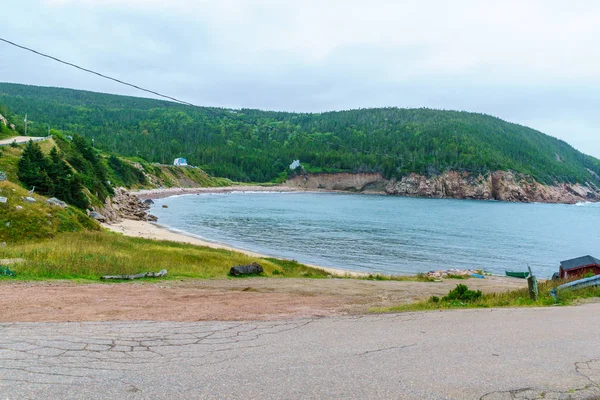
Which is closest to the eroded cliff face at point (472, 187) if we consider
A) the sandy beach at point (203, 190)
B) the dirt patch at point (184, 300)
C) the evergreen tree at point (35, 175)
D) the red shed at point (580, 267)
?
the sandy beach at point (203, 190)

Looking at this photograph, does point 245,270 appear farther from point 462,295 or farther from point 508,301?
point 508,301

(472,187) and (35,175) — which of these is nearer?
(35,175)

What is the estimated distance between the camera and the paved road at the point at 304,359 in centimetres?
557

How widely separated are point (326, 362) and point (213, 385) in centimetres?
188

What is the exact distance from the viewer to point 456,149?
180 metres

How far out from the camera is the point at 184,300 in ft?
43.8

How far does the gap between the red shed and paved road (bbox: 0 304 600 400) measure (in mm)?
17068

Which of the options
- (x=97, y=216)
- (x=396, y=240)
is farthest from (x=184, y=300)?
(x=396, y=240)

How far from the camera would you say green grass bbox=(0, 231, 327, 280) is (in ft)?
52.5

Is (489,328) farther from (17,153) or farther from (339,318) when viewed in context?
(17,153)

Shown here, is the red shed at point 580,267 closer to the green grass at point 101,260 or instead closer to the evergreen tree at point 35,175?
the green grass at point 101,260

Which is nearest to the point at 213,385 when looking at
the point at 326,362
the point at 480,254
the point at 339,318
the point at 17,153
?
the point at 326,362

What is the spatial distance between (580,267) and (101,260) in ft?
80.0

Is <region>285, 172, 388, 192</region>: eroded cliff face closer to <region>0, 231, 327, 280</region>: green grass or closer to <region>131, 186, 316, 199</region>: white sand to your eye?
<region>131, 186, 316, 199</region>: white sand
